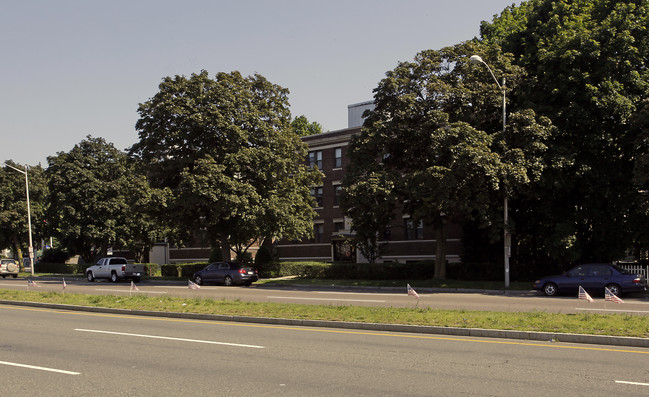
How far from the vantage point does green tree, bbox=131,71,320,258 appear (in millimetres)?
34219

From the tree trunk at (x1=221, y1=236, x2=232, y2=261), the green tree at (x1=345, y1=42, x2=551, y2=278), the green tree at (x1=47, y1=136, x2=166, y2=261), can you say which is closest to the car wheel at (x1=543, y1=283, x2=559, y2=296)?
the green tree at (x1=345, y1=42, x2=551, y2=278)

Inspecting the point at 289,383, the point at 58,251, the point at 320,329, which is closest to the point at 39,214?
the point at 58,251

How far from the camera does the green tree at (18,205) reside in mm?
56969

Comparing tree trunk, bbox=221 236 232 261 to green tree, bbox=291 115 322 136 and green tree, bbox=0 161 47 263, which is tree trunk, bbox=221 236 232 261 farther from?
green tree, bbox=291 115 322 136

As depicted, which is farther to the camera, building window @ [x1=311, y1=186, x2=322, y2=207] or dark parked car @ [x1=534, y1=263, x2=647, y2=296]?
building window @ [x1=311, y1=186, x2=322, y2=207]

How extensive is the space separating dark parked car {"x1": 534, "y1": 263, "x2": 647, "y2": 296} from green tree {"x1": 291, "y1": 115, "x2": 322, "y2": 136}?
208 ft

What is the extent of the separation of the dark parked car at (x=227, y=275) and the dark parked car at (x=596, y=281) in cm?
1723

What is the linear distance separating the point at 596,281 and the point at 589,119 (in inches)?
306

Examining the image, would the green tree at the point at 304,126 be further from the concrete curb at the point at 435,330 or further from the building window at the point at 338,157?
the concrete curb at the point at 435,330

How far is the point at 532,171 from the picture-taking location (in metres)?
25.6

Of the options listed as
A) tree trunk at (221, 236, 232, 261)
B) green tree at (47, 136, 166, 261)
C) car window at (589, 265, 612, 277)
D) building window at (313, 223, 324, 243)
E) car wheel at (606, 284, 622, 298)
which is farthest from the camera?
building window at (313, 223, 324, 243)

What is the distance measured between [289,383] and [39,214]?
6078 centimetres

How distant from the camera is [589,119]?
1000 inches

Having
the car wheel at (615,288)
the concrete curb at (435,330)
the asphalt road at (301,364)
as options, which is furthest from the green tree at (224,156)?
the asphalt road at (301,364)
